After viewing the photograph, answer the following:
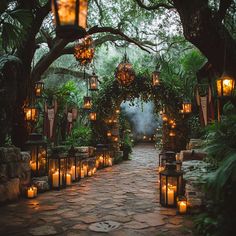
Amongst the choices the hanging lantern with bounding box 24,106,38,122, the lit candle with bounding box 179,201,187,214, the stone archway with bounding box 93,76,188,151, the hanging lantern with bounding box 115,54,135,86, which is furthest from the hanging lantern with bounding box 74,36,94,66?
the stone archway with bounding box 93,76,188,151

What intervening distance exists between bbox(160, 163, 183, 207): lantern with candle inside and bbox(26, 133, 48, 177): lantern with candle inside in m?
3.50

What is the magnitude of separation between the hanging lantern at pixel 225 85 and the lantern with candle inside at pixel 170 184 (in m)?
1.84

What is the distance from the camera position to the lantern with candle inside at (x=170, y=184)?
5965 millimetres

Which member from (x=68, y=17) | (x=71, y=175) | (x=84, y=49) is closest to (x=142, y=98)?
(x=84, y=49)

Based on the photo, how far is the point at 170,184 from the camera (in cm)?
603

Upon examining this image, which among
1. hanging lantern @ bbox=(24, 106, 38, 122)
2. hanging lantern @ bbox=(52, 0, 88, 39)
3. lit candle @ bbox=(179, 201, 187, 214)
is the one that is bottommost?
lit candle @ bbox=(179, 201, 187, 214)

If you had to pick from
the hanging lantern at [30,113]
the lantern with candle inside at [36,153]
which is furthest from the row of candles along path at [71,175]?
the hanging lantern at [30,113]

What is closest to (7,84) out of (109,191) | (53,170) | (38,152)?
(38,152)

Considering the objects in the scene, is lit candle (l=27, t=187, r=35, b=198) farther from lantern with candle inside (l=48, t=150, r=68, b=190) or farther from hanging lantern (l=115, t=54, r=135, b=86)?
hanging lantern (l=115, t=54, r=135, b=86)

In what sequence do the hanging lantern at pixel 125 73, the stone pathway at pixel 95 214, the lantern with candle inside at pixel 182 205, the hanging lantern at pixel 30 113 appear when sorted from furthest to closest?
the hanging lantern at pixel 125 73 → the hanging lantern at pixel 30 113 → the lantern with candle inside at pixel 182 205 → the stone pathway at pixel 95 214

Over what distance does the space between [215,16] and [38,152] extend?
5418mm

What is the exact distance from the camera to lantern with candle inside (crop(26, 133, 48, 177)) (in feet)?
25.2

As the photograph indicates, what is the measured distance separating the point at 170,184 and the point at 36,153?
12.2 feet

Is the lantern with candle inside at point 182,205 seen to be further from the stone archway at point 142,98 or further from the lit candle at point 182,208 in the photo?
the stone archway at point 142,98
